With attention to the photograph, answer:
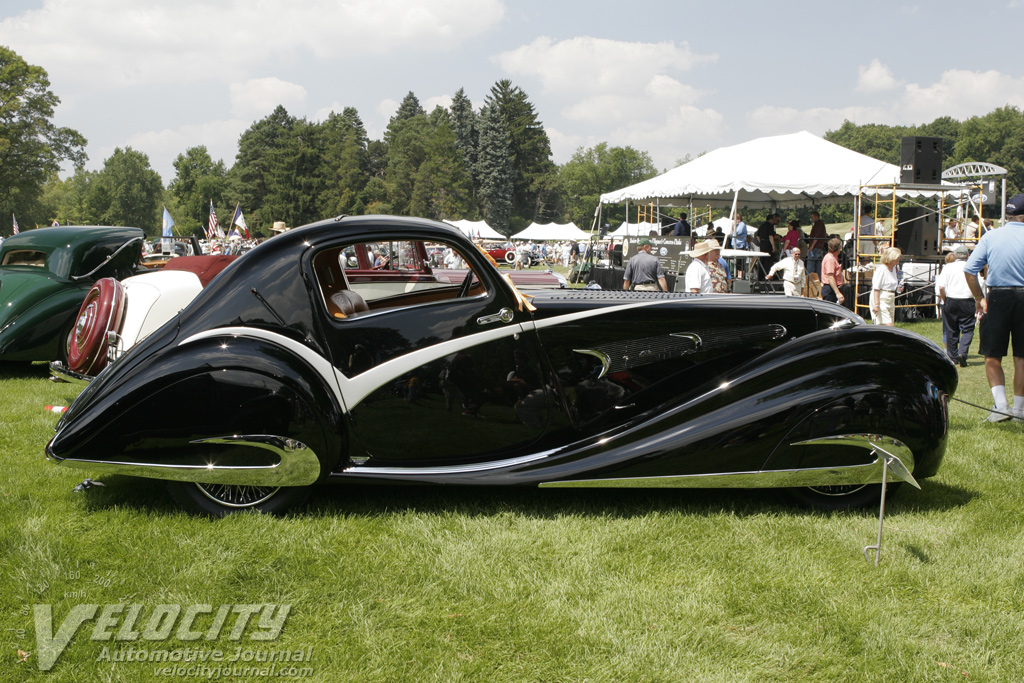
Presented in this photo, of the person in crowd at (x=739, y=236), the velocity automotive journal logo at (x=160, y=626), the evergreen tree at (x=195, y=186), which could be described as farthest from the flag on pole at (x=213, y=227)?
the evergreen tree at (x=195, y=186)

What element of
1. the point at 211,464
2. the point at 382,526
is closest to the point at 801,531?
the point at 382,526

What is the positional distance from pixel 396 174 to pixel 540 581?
8434cm

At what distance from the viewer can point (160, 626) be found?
2.89m

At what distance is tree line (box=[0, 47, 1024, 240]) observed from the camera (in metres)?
82.2

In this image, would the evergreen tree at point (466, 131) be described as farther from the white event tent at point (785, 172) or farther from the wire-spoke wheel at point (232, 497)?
the wire-spoke wheel at point (232, 497)

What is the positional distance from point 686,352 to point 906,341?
1207mm

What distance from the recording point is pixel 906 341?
12.9ft

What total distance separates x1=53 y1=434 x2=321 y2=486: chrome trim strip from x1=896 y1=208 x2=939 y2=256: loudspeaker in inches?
618

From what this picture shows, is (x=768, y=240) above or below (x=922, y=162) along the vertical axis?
below

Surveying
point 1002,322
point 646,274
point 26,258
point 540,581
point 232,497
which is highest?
point 26,258

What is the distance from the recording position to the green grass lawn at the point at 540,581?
2.66 metres

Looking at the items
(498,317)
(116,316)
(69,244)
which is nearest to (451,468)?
(498,317)

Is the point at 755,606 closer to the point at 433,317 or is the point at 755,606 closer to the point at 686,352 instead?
the point at 686,352

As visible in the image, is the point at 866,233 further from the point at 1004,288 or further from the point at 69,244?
the point at 69,244
